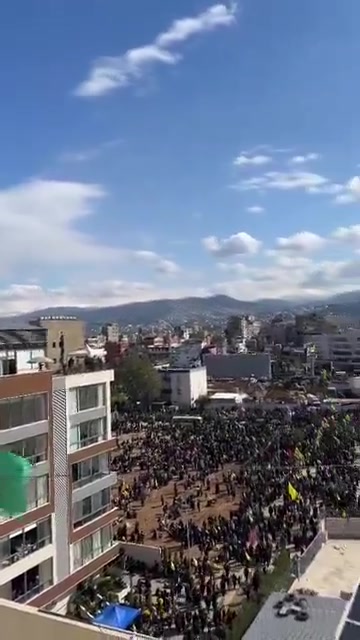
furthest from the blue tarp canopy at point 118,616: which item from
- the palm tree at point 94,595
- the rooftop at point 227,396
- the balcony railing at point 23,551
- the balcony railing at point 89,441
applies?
the rooftop at point 227,396

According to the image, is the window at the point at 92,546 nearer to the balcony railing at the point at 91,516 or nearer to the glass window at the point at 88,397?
the balcony railing at the point at 91,516

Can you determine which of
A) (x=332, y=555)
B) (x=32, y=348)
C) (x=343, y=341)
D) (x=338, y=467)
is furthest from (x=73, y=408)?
(x=343, y=341)

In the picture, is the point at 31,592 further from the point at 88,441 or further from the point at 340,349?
the point at 340,349

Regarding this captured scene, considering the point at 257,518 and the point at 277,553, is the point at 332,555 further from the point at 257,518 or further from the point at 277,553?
the point at 257,518

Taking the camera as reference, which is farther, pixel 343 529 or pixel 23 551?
pixel 343 529

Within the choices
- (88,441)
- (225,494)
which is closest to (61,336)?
(88,441)

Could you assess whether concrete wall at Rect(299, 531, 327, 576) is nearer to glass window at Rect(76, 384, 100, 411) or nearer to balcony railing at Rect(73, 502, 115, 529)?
balcony railing at Rect(73, 502, 115, 529)

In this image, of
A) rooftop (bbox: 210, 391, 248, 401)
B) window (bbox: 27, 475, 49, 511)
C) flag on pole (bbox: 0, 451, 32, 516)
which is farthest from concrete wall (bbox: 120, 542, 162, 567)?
rooftop (bbox: 210, 391, 248, 401)
